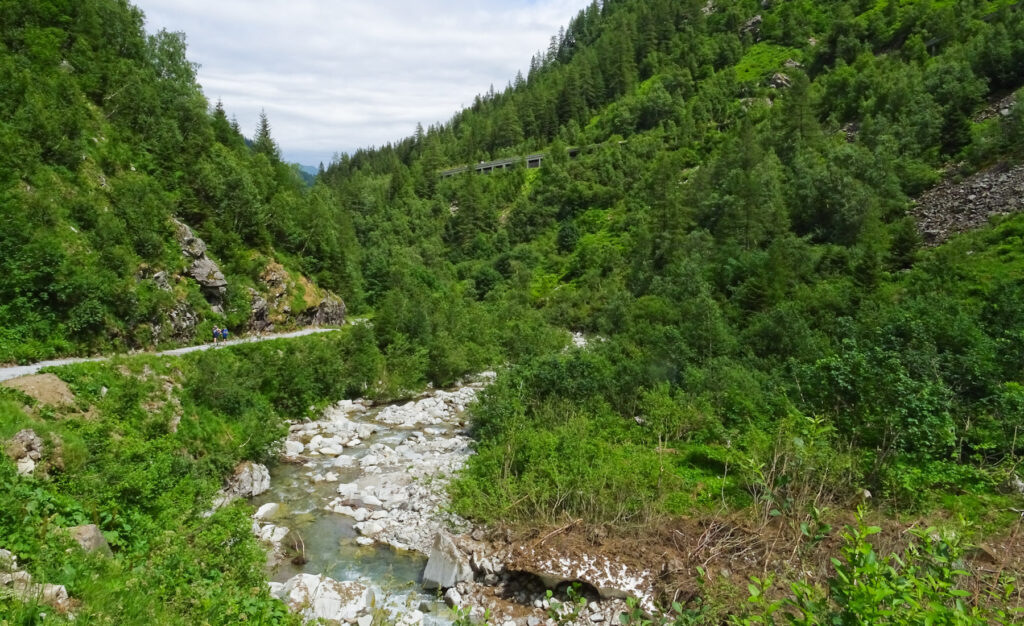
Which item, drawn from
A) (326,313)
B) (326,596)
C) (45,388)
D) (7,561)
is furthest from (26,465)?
(326,313)

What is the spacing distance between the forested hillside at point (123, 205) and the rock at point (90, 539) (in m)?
14.2

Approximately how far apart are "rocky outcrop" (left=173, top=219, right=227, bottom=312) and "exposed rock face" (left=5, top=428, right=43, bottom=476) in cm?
1944

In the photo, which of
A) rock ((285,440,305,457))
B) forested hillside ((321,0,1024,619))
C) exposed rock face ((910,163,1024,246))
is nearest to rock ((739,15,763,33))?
forested hillside ((321,0,1024,619))

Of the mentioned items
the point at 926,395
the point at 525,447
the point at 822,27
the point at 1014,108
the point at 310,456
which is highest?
the point at 822,27

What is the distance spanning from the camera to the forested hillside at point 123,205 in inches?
784

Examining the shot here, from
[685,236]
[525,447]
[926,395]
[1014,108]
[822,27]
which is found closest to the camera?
[926,395]

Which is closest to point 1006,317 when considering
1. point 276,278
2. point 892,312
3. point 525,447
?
point 892,312

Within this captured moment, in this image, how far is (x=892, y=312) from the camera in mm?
20531

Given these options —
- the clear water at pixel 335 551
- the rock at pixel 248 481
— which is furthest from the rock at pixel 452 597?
the rock at pixel 248 481

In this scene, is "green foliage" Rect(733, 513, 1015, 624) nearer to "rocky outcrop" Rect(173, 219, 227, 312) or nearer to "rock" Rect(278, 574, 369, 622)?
"rock" Rect(278, 574, 369, 622)

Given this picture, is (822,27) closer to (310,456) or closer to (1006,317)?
(1006,317)

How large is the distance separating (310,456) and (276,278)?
20305 mm

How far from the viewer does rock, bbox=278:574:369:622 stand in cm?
1080

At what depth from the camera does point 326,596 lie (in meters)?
11.3
